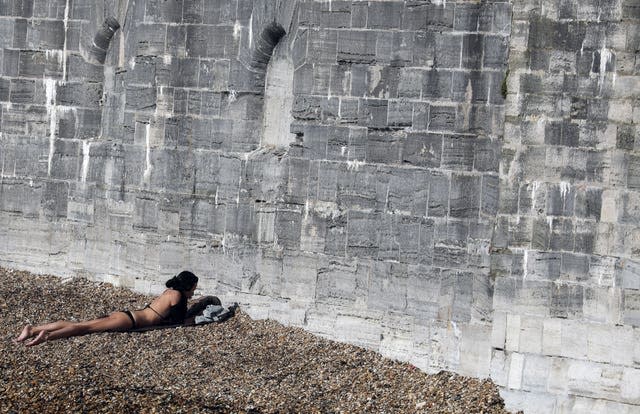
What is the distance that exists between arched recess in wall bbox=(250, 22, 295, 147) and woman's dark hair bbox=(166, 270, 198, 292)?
184 centimetres

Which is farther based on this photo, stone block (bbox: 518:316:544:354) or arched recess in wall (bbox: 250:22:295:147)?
arched recess in wall (bbox: 250:22:295:147)

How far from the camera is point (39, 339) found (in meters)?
11.7

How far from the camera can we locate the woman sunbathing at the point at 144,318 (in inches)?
467

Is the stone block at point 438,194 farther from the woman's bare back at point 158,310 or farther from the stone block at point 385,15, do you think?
the woman's bare back at point 158,310

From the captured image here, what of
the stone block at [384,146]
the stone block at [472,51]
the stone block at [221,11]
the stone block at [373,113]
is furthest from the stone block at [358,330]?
the stone block at [221,11]

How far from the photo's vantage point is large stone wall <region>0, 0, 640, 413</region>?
1099 centimetres

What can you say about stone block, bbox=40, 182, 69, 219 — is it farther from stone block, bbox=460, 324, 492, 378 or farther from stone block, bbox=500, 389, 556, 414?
stone block, bbox=500, 389, 556, 414

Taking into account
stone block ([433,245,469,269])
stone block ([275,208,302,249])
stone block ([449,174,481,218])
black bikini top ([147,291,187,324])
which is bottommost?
black bikini top ([147,291,187,324])

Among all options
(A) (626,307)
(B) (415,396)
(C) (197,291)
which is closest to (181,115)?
(C) (197,291)

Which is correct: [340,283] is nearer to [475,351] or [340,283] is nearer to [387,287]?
[387,287]

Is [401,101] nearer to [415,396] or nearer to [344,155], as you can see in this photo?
[344,155]

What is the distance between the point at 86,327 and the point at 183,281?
152 cm

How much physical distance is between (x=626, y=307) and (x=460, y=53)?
3.30 metres

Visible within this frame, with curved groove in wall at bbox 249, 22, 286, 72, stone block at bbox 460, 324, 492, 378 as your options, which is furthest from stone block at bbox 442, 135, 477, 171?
curved groove in wall at bbox 249, 22, 286, 72
